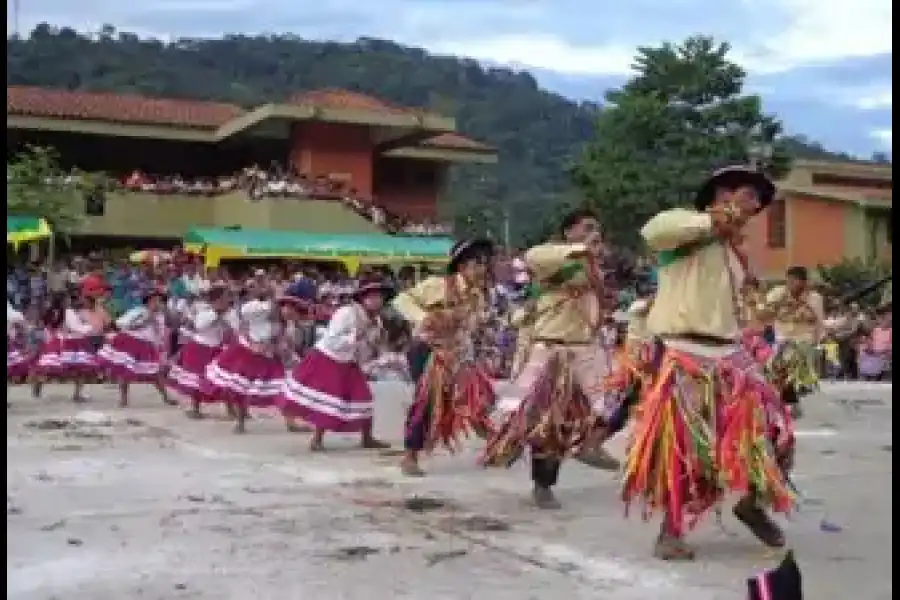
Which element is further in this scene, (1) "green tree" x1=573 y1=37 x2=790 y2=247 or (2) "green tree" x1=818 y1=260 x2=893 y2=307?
(1) "green tree" x1=573 y1=37 x2=790 y2=247

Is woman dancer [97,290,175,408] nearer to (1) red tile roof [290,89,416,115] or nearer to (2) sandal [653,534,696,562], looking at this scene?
(2) sandal [653,534,696,562]

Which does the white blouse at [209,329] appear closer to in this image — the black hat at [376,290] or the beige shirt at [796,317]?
the black hat at [376,290]

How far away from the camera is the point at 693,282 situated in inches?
239

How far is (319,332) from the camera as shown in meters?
16.0

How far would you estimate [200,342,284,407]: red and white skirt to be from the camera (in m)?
11.9

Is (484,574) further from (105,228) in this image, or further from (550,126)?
(550,126)

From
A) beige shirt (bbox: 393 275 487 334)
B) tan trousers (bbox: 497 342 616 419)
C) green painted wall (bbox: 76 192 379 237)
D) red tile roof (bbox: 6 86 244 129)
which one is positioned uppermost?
red tile roof (bbox: 6 86 244 129)

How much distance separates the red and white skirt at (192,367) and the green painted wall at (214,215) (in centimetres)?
1580

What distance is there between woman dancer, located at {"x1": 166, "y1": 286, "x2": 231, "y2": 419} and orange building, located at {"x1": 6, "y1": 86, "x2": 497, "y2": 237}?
15517 mm

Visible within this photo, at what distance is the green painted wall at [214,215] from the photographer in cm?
2917

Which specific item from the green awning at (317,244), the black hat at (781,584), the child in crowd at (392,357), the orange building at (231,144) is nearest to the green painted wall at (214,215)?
the orange building at (231,144)

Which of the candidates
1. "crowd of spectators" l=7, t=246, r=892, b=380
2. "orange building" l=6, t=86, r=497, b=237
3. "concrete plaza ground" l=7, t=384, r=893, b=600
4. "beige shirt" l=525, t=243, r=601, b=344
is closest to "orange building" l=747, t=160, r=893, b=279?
"orange building" l=6, t=86, r=497, b=237

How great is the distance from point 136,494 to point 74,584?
2.45 metres

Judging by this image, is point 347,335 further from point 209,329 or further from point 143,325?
point 143,325
